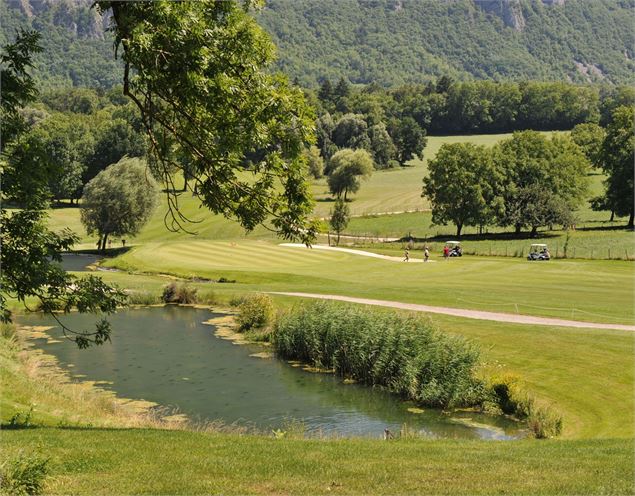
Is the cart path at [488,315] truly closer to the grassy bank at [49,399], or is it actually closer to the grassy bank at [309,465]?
the grassy bank at [49,399]

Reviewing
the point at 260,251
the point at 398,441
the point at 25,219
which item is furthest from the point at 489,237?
the point at 25,219

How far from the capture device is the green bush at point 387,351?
3028cm

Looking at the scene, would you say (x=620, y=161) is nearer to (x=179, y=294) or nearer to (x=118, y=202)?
(x=118, y=202)

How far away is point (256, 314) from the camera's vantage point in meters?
43.5

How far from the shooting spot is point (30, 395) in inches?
992

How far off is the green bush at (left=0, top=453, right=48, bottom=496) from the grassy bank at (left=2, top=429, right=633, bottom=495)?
25cm

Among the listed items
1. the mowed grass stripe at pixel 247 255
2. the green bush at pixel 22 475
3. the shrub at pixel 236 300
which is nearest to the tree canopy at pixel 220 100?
the green bush at pixel 22 475

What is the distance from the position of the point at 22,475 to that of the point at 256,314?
3185 centimetres

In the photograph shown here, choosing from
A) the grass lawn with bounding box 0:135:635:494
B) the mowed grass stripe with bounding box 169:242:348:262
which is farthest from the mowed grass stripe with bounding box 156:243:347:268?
the grass lawn with bounding box 0:135:635:494

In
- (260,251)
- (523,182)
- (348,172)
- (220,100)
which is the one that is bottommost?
(260,251)

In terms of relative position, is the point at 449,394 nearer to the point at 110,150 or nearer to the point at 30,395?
the point at 30,395

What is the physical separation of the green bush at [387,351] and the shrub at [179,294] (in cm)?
1472

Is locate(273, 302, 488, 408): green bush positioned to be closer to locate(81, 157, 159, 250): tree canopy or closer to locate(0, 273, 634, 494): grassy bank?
locate(0, 273, 634, 494): grassy bank

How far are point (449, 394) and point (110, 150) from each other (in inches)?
4631
